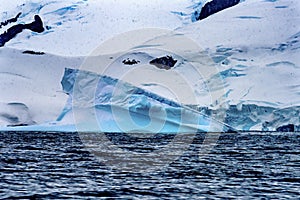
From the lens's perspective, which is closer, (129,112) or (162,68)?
(129,112)

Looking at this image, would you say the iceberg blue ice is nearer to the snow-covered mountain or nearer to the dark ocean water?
the snow-covered mountain

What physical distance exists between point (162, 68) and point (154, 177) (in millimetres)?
44997

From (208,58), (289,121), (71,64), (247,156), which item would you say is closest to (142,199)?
(247,156)

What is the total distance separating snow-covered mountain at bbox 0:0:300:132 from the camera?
5559 cm

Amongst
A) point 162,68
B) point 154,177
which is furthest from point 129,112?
point 154,177

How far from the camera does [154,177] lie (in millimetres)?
23406

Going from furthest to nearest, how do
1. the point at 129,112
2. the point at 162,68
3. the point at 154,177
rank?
1. the point at 162,68
2. the point at 129,112
3. the point at 154,177

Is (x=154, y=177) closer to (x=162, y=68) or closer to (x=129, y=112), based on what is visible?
(x=129, y=112)

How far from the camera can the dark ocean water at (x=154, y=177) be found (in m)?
19.4

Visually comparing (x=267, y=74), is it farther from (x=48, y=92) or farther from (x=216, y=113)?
(x=48, y=92)

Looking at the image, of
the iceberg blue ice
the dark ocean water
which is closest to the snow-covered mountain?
the iceberg blue ice

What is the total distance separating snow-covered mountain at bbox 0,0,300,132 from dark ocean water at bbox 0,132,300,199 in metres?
18.8

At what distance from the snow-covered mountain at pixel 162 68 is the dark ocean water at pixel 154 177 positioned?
18.8 meters

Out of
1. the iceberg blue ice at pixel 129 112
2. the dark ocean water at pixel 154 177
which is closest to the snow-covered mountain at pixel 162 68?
the iceberg blue ice at pixel 129 112
